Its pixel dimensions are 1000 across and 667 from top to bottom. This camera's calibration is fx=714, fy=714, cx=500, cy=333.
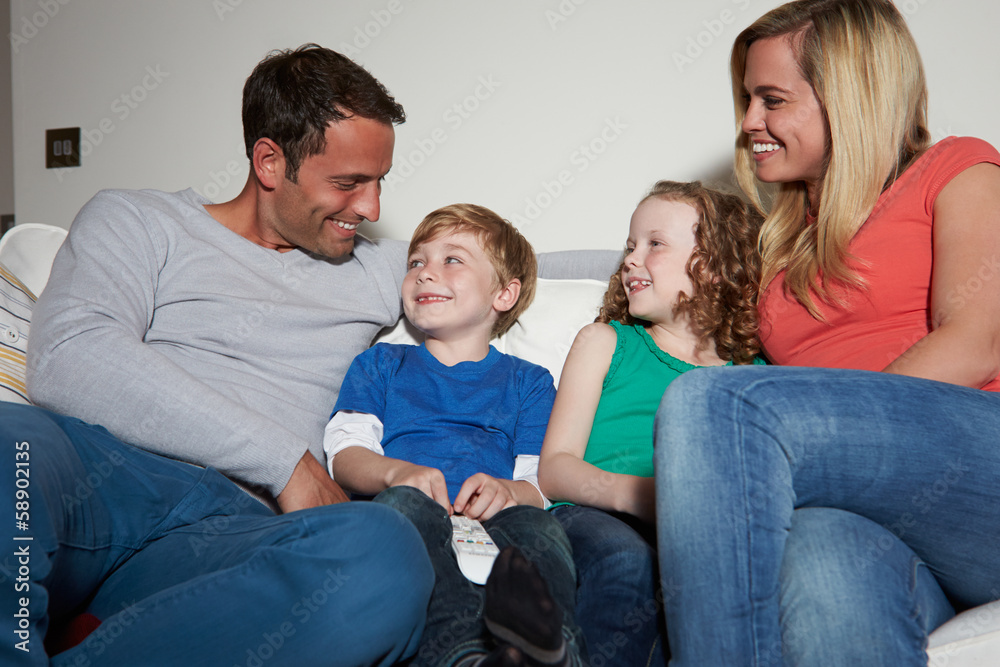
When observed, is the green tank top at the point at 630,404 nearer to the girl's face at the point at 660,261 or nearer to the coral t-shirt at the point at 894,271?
the girl's face at the point at 660,261

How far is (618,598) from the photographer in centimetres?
97

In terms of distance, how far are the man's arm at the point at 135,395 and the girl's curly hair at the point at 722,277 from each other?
752mm

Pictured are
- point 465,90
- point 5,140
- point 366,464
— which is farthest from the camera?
point 5,140

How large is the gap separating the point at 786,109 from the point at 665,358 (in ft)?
1.60

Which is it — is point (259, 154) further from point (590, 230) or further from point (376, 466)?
point (590, 230)

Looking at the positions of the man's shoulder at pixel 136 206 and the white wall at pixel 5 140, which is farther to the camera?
the white wall at pixel 5 140

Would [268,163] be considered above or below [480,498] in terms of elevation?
above

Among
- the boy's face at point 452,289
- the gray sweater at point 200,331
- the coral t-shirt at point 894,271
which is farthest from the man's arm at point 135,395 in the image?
the coral t-shirt at point 894,271

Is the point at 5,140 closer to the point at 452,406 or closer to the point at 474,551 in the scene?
the point at 452,406

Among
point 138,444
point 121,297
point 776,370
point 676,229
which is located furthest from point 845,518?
point 121,297

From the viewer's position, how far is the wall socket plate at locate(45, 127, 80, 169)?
2119 millimetres

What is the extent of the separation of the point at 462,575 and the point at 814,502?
46cm

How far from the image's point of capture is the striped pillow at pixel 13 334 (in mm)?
1127

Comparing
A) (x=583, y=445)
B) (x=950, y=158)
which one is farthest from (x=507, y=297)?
(x=950, y=158)
